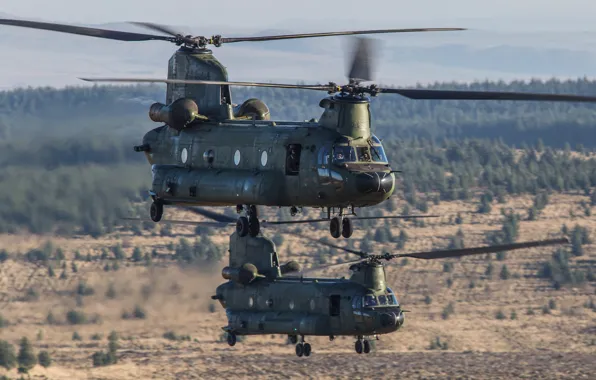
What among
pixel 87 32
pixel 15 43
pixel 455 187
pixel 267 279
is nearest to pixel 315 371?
pixel 267 279

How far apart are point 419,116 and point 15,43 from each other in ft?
278

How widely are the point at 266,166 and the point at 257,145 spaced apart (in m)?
0.93

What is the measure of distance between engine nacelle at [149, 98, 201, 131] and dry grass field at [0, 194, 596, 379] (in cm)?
2659

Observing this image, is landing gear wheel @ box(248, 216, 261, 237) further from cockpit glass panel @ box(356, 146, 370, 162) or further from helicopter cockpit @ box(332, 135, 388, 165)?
cockpit glass panel @ box(356, 146, 370, 162)

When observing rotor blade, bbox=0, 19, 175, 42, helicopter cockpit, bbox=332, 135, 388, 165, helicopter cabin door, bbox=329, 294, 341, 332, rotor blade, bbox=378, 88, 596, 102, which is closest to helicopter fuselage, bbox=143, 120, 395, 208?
helicopter cockpit, bbox=332, 135, 388, 165

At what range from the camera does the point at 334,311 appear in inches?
2552

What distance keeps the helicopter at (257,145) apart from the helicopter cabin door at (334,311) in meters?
12.9

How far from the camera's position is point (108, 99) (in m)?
83.7

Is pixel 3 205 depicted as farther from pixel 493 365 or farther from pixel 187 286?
pixel 493 365

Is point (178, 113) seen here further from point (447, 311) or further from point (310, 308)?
point (447, 311)

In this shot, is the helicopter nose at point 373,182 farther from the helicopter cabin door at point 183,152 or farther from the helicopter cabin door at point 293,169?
the helicopter cabin door at point 183,152

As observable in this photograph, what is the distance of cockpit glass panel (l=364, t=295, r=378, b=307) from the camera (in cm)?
6359

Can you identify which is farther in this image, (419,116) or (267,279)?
(419,116)

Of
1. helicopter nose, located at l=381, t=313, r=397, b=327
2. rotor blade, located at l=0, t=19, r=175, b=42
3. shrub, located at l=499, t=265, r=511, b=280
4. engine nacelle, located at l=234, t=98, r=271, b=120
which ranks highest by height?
shrub, located at l=499, t=265, r=511, b=280
